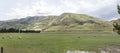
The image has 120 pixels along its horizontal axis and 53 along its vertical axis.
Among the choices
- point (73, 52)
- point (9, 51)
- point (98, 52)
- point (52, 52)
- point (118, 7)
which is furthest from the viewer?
point (118, 7)

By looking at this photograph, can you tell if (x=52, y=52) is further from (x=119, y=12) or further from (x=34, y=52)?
(x=119, y=12)

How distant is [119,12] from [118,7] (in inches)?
42.1

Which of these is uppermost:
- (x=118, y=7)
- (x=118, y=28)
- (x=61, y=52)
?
(x=118, y=7)

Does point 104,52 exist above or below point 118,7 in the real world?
below

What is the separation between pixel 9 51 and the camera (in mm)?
34625

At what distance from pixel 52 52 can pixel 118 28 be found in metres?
13.0

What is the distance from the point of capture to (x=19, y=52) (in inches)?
1382

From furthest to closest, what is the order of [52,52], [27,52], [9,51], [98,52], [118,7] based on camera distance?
[118,7] < [52,52] < [27,52] < [9,51] < [98,52]

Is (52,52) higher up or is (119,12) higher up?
(119,12)

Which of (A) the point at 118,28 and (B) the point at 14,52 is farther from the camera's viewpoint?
(A) the point at 118,28

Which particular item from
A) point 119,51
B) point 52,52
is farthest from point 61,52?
point 119,51

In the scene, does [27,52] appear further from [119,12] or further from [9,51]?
[119,12]

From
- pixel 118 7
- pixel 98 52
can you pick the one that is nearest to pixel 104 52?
pixel 98 52

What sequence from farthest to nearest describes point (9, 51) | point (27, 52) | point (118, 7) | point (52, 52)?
1. point (118, 7)
2. point (52, 52)
3. point (27, 52)
4. point (9, 51)
